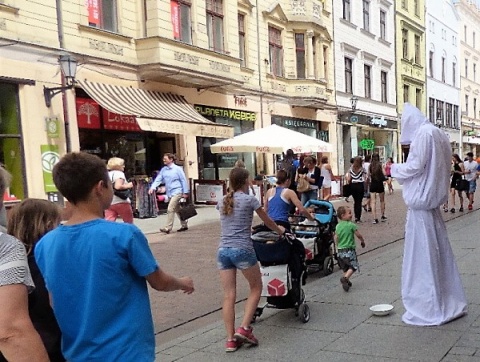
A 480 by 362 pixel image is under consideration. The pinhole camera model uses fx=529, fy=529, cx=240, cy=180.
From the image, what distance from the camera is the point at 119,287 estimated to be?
2.24 m

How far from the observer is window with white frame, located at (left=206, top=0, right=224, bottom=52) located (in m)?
17.7

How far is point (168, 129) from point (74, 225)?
39.2 feet

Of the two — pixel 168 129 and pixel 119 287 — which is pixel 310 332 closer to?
pixel 119 287

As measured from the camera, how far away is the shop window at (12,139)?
1198cm

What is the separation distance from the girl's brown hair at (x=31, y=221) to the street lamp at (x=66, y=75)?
1010 centimetres

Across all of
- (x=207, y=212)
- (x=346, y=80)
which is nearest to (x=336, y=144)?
(x=346, y=80)

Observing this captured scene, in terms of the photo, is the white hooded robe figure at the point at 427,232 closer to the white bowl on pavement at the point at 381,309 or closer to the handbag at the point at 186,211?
the white bowl on pavement at the point at 381,309

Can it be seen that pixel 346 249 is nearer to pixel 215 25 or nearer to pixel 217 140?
pixel 217 140

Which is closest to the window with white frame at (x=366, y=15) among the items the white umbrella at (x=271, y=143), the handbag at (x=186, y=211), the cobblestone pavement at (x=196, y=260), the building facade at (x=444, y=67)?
the building facade at (x=444, y=67)

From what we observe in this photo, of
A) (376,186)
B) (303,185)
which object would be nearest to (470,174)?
(376,186)

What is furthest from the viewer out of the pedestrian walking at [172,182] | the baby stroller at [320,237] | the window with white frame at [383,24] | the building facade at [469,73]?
the building facade at [469,73]

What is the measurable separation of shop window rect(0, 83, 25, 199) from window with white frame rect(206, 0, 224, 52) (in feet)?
24.3

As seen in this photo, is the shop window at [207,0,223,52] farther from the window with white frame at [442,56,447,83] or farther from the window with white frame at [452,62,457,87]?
the window with white frame at [452,62,457,87]

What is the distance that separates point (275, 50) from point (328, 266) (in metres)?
16.1
